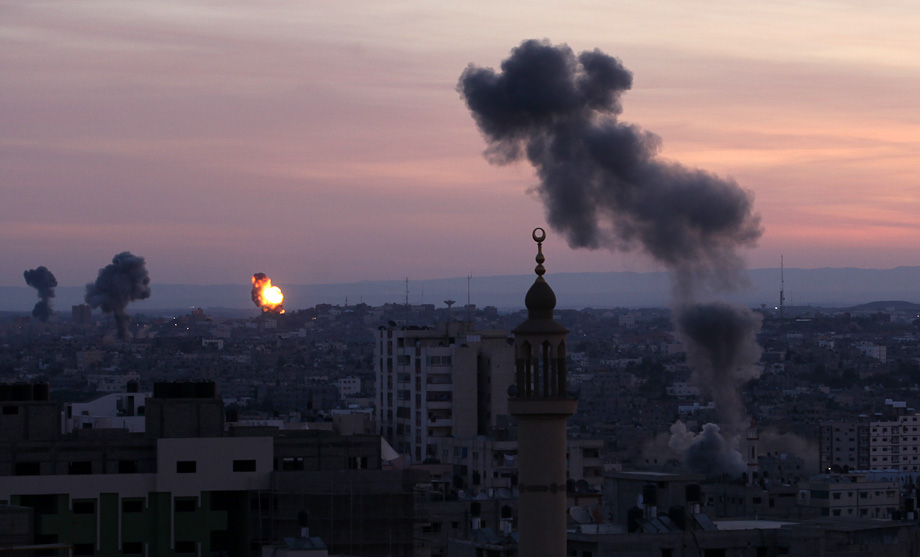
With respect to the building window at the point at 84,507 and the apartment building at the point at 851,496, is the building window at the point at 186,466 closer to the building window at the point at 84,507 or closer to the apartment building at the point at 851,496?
the building window at the point at 84,507

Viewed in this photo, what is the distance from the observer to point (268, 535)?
53094 millimetres

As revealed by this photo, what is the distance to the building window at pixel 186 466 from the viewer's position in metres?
54.5

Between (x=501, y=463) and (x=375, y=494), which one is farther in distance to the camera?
(x=501, y=463)

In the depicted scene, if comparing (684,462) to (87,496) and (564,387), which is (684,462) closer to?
(87,496)

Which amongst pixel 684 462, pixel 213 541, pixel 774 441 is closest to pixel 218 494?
pixel 213 541

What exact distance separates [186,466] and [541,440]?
66.3 feet

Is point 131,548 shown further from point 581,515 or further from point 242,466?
point 581,515

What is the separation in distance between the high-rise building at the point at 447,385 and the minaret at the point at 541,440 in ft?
271

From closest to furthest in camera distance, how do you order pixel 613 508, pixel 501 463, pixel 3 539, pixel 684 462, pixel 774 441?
pixel 3 539, pixel 613 508, pixel 501 463, pixel 684 462, pixel 774 441

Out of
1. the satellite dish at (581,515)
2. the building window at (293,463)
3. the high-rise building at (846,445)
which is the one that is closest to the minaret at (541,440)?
the building window at (293,463)

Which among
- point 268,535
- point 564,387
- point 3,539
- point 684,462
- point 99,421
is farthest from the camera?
point 684,462

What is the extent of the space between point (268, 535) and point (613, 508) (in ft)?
68.6

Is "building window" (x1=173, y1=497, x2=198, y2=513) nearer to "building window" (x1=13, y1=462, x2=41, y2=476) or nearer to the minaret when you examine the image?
"building window" (x1=13, y1=462, x2=41, y2=476)

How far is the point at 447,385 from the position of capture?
12506 centimetres
